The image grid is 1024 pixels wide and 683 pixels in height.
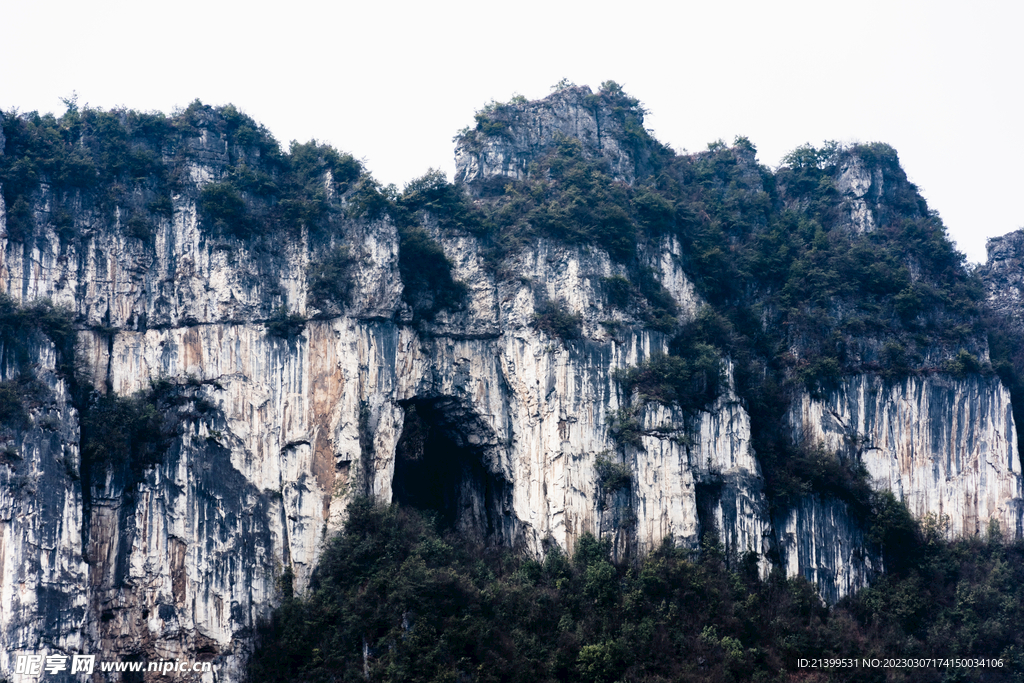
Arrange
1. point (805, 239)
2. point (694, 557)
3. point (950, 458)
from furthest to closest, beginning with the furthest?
point (805, 239) → point (950, 458) → point (694, 557)

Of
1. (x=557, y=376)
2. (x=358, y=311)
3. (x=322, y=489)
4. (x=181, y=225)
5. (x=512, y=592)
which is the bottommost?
(x=512, y=592)

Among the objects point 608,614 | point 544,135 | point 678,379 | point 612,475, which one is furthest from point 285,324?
point 608,614

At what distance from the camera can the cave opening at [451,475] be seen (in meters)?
28.2

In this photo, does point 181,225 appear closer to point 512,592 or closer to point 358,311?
point 358,311

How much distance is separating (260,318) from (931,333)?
18.6m

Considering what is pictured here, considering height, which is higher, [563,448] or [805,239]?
[805,239]

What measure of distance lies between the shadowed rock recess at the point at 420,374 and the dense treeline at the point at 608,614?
870mm

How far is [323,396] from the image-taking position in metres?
26.2

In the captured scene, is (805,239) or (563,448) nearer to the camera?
(563,448)

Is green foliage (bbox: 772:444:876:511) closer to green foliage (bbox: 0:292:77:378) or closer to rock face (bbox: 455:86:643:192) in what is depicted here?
rock face (bbox: 455:86:643:192)

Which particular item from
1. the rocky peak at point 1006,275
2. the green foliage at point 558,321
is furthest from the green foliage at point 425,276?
the rocky peak at point 1006,275

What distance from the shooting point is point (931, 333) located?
28.9 m

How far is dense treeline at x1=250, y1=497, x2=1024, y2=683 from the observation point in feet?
76.0

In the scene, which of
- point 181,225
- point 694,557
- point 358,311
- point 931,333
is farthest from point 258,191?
point 931,333
